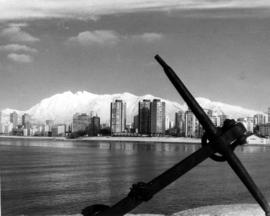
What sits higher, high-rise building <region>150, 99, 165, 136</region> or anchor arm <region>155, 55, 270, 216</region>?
high-rise building <region>150, 99, 165, 136</region>

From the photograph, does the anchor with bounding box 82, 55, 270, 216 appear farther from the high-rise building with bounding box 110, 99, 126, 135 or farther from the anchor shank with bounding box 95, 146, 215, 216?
the high-rise building with bounding box 110, 99, 126, 135

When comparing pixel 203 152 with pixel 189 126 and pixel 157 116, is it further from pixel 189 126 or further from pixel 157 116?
pixel 189 126

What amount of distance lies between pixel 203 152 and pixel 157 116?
113 m

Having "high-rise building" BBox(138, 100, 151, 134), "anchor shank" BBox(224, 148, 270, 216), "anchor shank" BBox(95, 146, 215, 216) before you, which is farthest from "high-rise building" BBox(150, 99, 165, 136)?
"anchor shank" BBox(224, 148, 270, 216)

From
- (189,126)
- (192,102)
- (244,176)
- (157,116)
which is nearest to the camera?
(244,176)

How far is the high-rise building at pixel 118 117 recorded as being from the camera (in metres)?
132

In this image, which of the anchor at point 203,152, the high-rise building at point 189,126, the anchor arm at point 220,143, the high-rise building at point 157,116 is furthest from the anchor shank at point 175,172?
the high-rise building at point 189,126

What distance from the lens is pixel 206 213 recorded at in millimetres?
11492

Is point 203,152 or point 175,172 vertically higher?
point 203,152

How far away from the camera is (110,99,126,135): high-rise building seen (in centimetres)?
13173

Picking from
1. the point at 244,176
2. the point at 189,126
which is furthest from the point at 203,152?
the point at 189,126

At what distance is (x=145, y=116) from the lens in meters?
122

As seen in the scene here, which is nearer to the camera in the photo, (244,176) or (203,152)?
(244,176)

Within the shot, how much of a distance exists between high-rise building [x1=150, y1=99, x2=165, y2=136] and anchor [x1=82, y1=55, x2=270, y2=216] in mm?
110898
